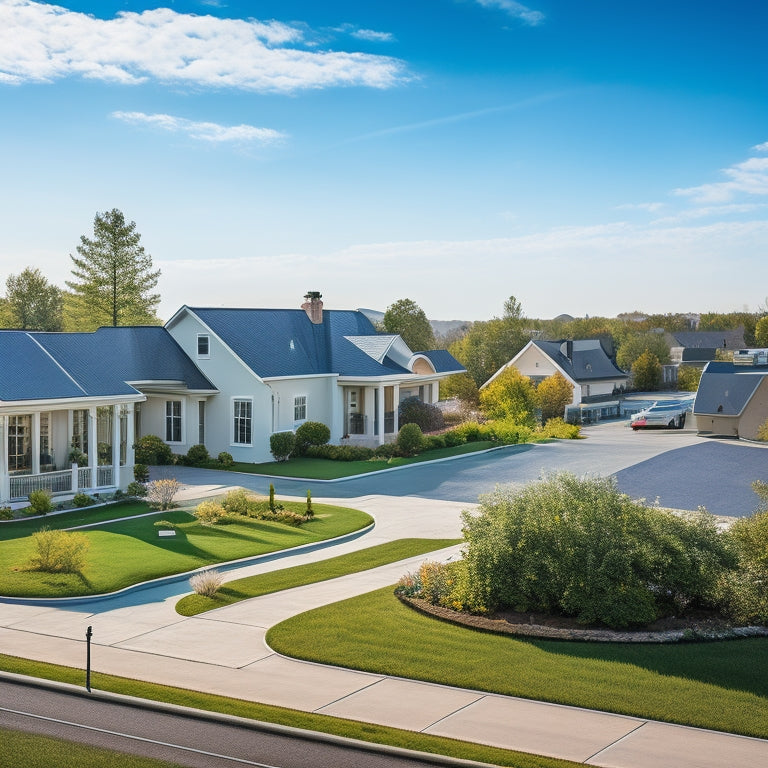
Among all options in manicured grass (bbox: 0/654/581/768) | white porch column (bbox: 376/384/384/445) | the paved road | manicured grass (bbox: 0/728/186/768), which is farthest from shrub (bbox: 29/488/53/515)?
white porch column (bbox: 376/384/384/445)

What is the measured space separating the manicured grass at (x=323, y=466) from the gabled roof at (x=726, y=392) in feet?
61.3

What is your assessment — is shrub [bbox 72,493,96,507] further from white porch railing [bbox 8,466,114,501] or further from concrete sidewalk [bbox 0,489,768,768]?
concrete sidewalk [bbox 0,489,768,768]

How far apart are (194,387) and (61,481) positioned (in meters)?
10.5

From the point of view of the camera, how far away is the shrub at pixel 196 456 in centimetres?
3791

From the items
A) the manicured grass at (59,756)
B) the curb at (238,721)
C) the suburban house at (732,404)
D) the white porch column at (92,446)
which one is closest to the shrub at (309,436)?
the white porch column at (92,446)

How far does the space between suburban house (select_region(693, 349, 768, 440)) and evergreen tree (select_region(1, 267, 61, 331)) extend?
173ft

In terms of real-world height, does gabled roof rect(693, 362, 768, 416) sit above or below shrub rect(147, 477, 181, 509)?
above

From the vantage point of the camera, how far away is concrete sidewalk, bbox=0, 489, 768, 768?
38.4 ft

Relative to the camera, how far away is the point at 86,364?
105 ft

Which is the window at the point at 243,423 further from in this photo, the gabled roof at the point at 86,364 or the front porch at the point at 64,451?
the front porch at the point at 64,451

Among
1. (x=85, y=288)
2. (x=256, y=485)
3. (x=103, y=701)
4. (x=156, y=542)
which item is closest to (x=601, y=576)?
(x=103, y=701)

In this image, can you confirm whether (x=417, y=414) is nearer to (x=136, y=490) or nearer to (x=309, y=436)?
(x=309, y=436)

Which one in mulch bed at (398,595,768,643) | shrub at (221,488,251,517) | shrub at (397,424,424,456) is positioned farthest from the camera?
shrub at (397,424,424,456)

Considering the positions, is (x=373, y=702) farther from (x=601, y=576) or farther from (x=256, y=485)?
(x=256, y=485)
